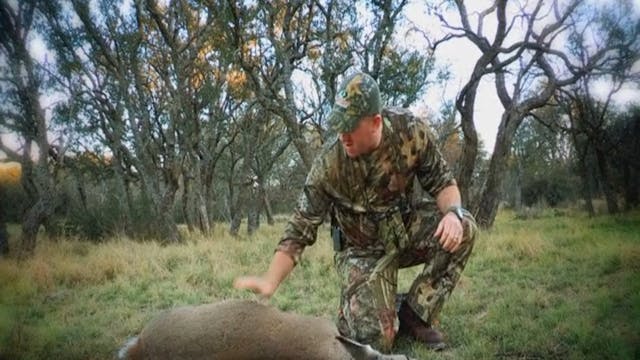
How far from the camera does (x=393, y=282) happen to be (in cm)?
257

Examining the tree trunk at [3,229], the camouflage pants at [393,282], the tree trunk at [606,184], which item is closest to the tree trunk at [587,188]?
the tree trunk at [606,184]

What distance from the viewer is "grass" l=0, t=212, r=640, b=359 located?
1.68 m

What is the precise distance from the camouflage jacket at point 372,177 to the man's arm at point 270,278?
3cm

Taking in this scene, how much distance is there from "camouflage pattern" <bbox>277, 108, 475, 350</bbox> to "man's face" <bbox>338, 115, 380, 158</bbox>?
3.1 inches

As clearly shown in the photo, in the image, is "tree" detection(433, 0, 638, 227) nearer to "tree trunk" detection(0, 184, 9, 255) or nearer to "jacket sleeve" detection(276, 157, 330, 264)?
"jacket sleeve" detection(276, 157, 330, 264)

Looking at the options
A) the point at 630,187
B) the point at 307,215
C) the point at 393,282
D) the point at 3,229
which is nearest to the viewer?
the point at 3,229

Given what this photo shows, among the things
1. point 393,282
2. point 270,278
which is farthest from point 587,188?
point 270,278

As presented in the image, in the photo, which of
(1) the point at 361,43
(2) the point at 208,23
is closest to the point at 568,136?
(1) the point at 361,43

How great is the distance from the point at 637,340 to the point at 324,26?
1.64 metres

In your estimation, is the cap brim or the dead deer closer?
the dead deer

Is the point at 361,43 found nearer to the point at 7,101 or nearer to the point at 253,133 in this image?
the point at 253,133

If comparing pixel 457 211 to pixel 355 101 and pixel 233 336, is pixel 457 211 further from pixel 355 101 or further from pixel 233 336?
pixel 233 336

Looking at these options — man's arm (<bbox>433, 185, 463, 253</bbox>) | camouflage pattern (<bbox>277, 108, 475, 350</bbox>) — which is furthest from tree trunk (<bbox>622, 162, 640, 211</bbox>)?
camouflage pattern (<bbox>277, 108, 475, 350</bbox>)

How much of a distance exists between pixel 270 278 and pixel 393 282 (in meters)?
0.73
